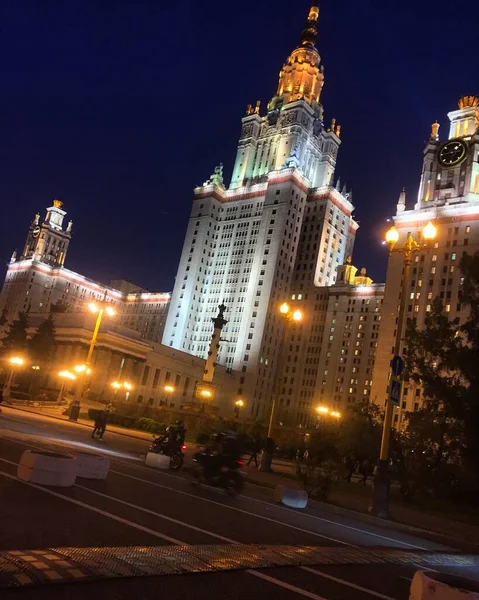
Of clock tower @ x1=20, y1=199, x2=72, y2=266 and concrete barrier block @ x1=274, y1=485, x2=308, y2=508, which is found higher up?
clock tower @ x1=20, y1=199, x2=72, y2=266

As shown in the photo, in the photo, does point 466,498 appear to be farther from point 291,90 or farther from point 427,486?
point 291,90

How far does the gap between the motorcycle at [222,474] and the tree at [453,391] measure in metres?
12.8

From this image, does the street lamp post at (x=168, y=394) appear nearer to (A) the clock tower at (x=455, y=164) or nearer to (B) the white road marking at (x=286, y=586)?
(A) the clock tower at (x=455, y=164)

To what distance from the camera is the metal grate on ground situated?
17.2 ft

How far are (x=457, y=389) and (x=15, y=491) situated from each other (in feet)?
70.2

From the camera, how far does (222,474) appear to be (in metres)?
15.6

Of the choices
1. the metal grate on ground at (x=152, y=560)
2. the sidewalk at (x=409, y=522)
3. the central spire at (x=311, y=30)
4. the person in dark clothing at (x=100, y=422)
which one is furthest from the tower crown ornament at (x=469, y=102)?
the metal grate on ground at (x=152, y=560)

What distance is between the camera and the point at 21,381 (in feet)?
230

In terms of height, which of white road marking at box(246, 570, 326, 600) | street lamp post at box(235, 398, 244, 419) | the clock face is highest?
the clock face

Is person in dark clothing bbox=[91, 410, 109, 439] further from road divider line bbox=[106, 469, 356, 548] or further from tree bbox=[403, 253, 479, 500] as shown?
tree bbox=[403, 253, 479, 500]

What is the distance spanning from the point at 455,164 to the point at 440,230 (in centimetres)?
1264

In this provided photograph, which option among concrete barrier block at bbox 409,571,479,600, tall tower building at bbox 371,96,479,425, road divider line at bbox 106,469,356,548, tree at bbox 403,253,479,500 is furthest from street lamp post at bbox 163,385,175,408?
concrete barrier block at bbox 409,571,479,600

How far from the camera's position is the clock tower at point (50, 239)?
561 ft

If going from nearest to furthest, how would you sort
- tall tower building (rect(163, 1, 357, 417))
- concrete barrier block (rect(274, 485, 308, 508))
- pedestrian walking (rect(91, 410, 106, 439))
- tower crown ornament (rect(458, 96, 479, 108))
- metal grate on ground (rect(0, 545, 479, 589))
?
metal grate on ground (rect(0, 545, 479, 589)) → concrete barrier block (rect(274, 485, 308, 508)) → pedestrian walking (rect(91, 410, 106, 439)) → tower crown ornament (rect(458, 96, 479, 108)) → tall tower building (rect(163, 1, 357, 417))
